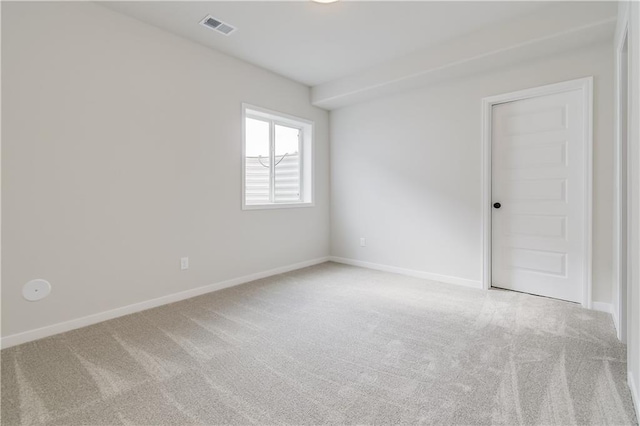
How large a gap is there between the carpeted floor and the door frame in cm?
49

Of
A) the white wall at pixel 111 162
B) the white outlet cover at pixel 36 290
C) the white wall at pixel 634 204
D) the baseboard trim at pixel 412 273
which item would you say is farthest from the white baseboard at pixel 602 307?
the white outlet cover at pixel 36 290

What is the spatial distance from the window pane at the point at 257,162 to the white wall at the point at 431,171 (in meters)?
1.15

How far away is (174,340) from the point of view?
7.61ft

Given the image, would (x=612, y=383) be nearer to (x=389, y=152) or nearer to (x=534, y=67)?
(x=534, y=67)

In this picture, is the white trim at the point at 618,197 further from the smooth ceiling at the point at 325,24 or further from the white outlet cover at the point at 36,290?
the white outlet cover at the point at 36,290

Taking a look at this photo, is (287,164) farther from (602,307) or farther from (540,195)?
(602,307)

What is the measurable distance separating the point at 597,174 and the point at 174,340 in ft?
12.5

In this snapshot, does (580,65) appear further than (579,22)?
Yes

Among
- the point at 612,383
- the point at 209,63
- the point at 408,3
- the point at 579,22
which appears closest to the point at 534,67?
the point at 579,22

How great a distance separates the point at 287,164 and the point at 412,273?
7.54 ft

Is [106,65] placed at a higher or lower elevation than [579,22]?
lower

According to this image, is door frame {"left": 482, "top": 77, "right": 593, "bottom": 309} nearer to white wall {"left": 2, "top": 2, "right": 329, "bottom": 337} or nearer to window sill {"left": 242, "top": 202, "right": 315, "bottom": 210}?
window sill {"left": 242, "top": 202, "right": 315, "bottom": 210}

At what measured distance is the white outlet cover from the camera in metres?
2.31

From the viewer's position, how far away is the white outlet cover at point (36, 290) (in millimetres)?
2312
